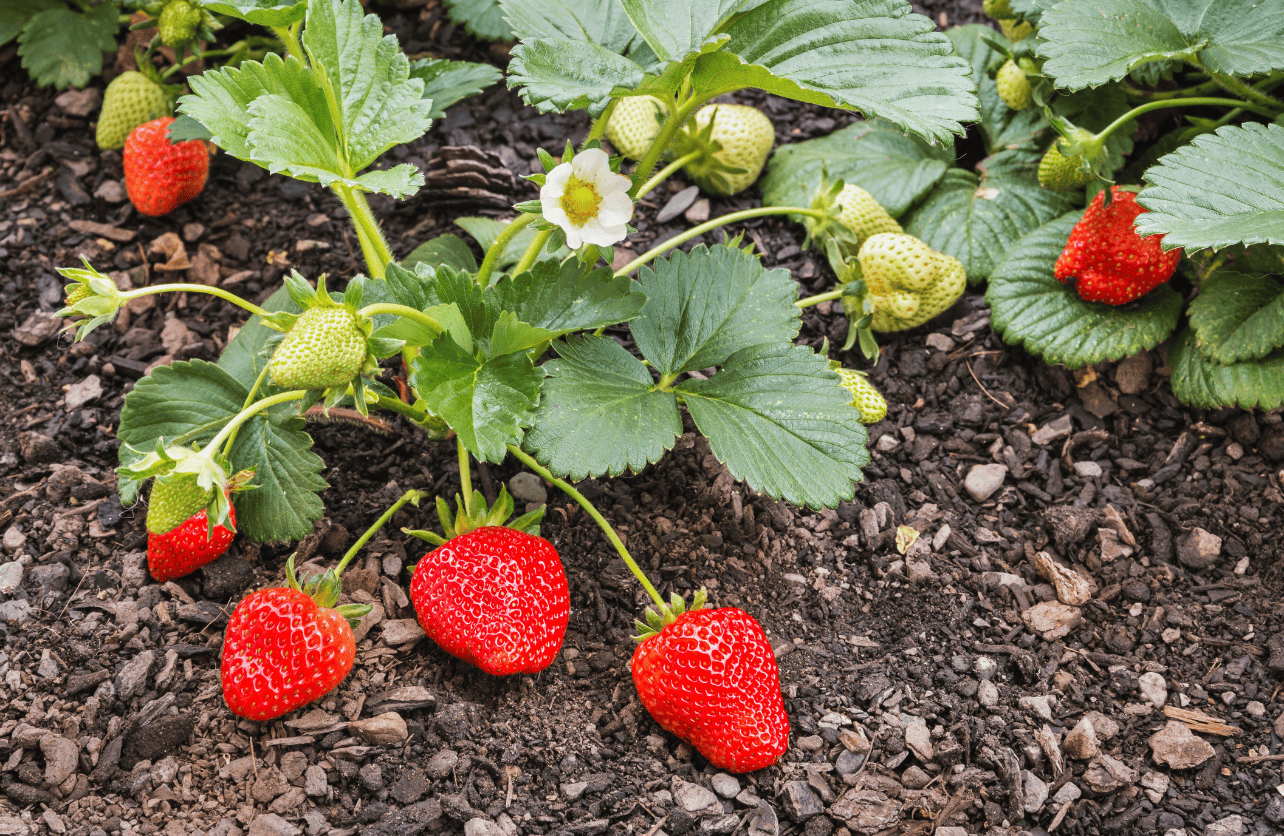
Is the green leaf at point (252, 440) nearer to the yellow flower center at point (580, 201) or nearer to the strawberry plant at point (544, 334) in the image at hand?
the strawberry plant at point (544, 334)

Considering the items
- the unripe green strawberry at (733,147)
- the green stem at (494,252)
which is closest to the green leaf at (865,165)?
the unripe green strawberry at (733,147)

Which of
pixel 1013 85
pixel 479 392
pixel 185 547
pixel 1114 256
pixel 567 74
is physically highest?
pixel 567 74

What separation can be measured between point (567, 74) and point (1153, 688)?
143 centimetres

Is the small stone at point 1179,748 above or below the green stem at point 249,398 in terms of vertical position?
below

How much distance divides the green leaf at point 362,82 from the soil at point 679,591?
63 centimetres

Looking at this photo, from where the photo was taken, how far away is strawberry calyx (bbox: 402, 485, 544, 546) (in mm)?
1582

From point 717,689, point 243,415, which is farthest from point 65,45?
point 717,689

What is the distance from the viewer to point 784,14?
145cm

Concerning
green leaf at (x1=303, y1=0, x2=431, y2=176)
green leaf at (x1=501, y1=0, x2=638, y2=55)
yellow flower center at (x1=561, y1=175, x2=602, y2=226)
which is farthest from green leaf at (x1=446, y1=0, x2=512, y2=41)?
yellow flower center at (x1=561, y1=175, x2=602, y2=226)

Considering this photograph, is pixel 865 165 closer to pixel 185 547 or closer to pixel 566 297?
pixel 566 297

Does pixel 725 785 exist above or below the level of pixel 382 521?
below

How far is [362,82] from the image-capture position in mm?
1515

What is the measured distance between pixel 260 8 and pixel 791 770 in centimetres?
148

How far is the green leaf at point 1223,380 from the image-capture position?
70.2 inches
